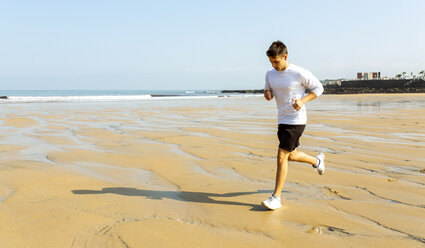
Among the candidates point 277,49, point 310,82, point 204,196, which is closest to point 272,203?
point 204,196

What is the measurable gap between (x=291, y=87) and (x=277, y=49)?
0.41 metres

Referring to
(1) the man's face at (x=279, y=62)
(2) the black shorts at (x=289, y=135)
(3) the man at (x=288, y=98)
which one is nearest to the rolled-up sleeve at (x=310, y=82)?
(3) the man at (x=288, y=98)

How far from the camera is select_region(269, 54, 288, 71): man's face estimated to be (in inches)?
139

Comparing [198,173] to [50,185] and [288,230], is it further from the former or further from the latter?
[288,230]

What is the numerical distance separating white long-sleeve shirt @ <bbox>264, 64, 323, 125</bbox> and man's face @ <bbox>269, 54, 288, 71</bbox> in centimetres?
6

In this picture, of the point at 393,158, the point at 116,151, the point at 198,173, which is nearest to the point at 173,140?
the point at 116,151

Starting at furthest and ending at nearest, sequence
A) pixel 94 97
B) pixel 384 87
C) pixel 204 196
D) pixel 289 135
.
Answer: pixel 384 87, pixel 94 97, pixel 204 196, pixel 289 135

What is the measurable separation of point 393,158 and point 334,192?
2.23 metres

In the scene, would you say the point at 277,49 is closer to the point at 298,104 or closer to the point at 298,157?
the point at 298,104

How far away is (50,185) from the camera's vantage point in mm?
4199

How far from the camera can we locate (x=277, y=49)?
3.50 m

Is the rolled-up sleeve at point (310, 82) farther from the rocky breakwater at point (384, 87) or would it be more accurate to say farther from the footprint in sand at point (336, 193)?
the rocky breakwater at point (384, 87)

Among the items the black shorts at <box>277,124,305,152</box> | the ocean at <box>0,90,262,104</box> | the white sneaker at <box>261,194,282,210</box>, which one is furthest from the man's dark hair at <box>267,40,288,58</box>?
the ocean at <box>0,90,262,104</box>

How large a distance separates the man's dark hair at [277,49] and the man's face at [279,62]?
33 mm
